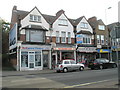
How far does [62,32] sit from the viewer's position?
25.8m

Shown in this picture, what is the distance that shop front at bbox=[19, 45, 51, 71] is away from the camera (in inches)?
859

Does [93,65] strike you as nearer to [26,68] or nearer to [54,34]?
[54,34]

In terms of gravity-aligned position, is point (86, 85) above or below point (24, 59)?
below

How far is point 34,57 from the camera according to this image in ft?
74.0

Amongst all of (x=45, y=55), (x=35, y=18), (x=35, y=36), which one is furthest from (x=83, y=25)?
(x=35, y=36)

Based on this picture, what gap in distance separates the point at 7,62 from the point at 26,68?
38.3 feet

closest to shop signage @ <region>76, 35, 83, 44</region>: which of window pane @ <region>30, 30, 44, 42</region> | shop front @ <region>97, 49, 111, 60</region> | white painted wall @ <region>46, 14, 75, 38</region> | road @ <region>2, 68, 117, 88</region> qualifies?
white painted wall @ <region>46, 14, 75, 38</region>

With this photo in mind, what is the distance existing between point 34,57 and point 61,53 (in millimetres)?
4997

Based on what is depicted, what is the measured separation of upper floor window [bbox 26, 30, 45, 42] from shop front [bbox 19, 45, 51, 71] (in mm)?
1268

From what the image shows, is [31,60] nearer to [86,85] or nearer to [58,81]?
[58,81]

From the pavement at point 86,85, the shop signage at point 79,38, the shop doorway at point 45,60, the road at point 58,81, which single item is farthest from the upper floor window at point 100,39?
the road at point 58,81

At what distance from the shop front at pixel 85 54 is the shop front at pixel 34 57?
6087mm

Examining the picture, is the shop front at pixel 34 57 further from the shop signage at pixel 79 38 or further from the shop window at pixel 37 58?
the shop signage at pixel 79 38

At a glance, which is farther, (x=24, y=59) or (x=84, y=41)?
(x=84, y=41)
